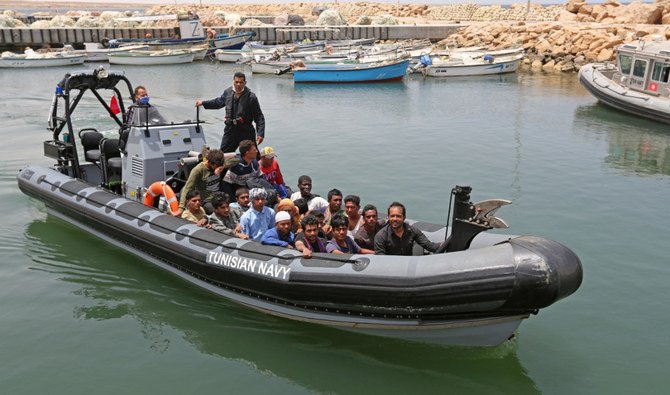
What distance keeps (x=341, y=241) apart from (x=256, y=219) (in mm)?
1097

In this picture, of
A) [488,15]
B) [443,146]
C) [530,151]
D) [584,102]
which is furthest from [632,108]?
[488,15]

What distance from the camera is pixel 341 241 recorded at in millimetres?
6609

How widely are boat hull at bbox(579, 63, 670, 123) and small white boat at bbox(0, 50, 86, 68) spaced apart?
28174mm

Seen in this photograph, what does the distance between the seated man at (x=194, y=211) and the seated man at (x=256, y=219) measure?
0.71 metres

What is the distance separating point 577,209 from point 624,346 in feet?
15.4

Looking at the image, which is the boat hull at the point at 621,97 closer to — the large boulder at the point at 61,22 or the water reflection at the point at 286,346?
the water reflection at the point at 286,346

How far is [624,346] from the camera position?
6684 mm

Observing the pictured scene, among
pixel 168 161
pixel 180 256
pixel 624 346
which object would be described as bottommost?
pixel 624 346

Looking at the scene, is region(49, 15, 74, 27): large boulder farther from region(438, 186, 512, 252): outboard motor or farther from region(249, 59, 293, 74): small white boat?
region(438, 186, 512, 252): outboard motor

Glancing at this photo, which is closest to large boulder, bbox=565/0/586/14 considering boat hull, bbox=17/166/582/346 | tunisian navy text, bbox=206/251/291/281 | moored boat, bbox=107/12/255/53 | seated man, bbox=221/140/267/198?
moored boat, bbox=107/12/255/53

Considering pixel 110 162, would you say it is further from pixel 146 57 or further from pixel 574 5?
pixel 574 5

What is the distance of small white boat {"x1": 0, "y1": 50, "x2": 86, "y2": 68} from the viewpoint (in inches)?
1358

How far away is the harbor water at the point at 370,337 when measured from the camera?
242 inches

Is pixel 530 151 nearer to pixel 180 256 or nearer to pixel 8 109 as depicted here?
pixel 180 256
